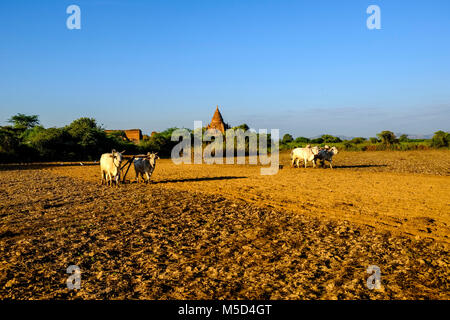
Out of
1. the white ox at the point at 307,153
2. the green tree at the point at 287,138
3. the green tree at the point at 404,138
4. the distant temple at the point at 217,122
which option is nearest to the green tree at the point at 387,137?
the green tree at the point at 404,138

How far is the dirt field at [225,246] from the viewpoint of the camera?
4.21 meters

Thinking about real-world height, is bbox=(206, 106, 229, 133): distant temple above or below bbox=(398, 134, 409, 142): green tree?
above

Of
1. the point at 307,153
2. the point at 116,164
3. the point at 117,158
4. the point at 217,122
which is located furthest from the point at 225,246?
the point at 217,122

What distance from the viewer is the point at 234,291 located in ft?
13.6

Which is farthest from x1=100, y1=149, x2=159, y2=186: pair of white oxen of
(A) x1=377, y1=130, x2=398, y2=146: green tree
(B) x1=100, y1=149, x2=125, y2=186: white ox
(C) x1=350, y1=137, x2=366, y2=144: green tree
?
(C) x1=350, y1=137, x2=366, y2=144: green tree

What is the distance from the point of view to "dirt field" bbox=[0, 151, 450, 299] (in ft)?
13.8

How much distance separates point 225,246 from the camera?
5852 millimetres

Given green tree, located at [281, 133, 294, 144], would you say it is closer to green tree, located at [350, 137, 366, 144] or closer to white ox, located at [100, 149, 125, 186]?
green tree, located at [350, 137, 366, 144]

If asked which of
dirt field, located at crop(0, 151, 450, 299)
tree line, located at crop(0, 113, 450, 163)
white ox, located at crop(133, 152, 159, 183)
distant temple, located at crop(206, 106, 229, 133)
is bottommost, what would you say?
dirt field, located at crop(0, 151, 450, 299)

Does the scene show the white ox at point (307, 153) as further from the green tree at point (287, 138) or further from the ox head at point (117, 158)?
the green tree at point (287, 138)

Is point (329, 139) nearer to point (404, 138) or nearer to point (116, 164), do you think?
point (404, 138)

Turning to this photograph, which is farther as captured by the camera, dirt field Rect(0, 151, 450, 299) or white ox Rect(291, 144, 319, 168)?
white ox Rect(291, 144, 319, 168)
